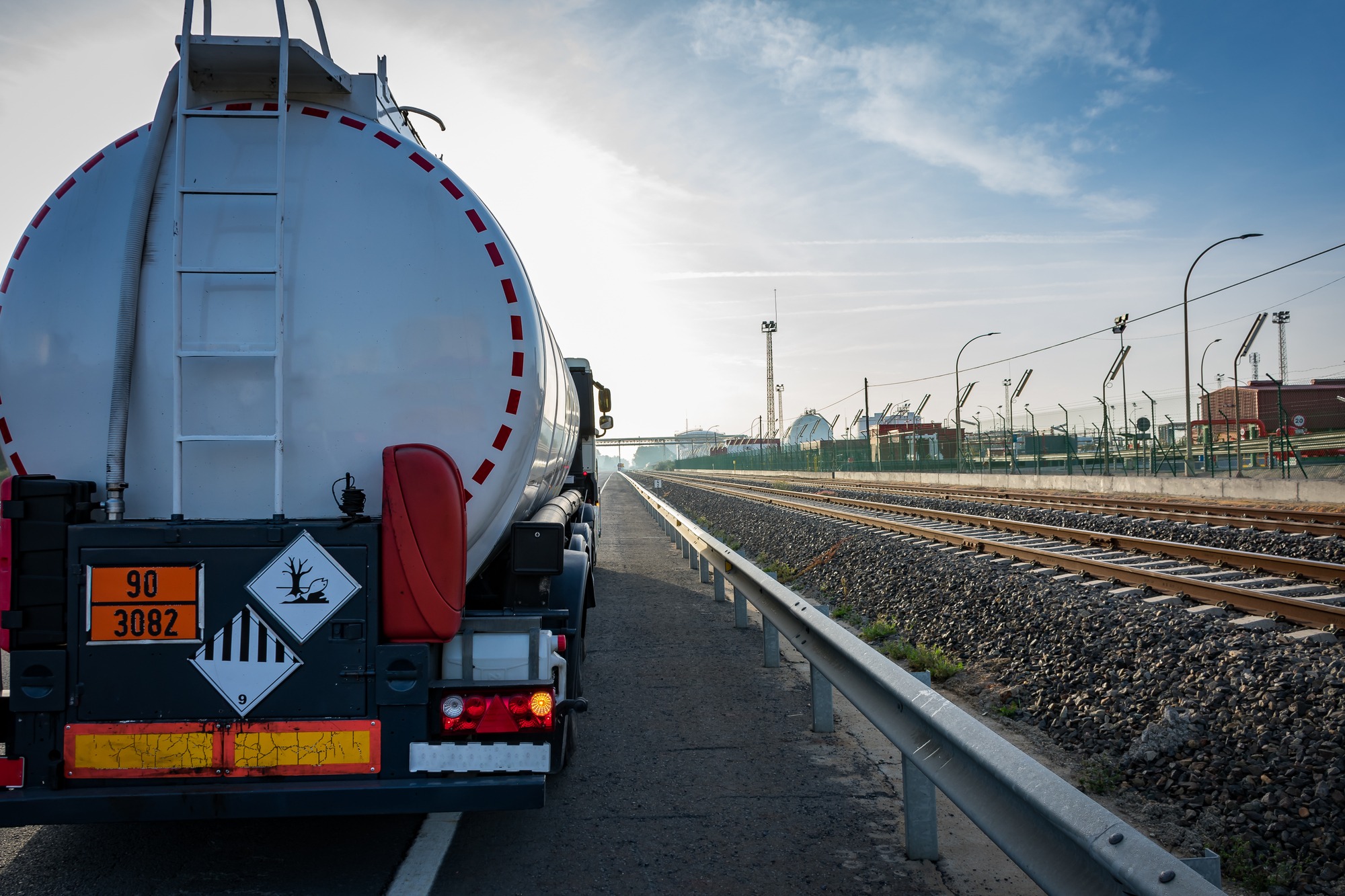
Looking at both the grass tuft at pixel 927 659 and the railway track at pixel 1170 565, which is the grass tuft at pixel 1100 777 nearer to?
the grass tuft at pixel 927 659

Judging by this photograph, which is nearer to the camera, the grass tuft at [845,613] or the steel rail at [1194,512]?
the grass tuft at [845,613]

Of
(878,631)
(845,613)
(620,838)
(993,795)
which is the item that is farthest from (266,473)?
(845,613)

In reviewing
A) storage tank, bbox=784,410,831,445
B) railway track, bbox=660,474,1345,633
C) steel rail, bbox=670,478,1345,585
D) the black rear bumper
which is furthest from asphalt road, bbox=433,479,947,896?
storage tank, bbox=784,410,831,445

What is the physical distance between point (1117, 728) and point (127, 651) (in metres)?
4.91

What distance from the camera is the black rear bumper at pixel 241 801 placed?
3170 millimetres

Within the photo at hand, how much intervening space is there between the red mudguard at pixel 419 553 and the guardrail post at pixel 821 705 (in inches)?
106

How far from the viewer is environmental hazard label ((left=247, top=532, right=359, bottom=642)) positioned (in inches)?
131

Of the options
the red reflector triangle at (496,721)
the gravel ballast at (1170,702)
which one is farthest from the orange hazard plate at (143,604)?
the gravel ballast at (1170,702)

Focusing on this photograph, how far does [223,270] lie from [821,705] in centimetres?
398

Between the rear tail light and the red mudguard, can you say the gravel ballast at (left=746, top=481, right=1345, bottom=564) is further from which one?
the red mudguard

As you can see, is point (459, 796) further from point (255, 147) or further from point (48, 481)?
point (255, 147)

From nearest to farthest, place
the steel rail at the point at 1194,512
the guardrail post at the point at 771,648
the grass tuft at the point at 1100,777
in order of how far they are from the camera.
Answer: the grass tuft at the point at 1100,777 < the guardrail post at the point at 771,648 < the steel rail at the point at 1194,512

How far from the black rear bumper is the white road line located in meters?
0.37

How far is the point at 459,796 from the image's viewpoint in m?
3.36
